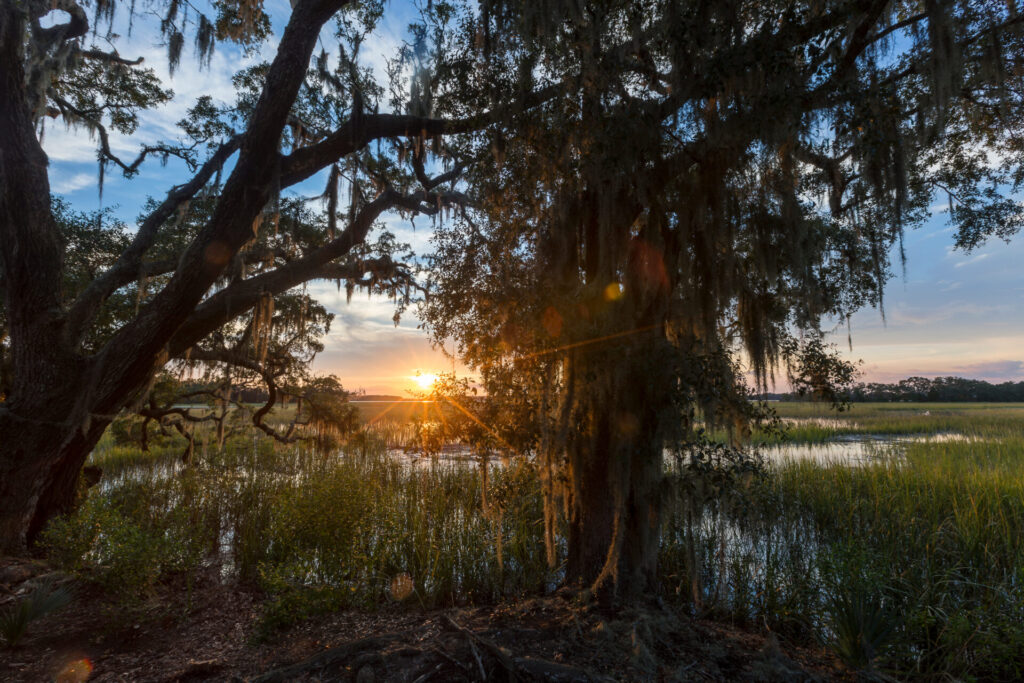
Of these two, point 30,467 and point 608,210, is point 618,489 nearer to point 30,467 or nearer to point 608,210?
point 608,210

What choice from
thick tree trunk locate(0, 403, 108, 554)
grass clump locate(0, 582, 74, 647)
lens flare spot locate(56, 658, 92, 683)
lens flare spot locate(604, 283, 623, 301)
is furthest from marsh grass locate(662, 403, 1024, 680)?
thick tree trunk locate(0, 403, 108, 554)

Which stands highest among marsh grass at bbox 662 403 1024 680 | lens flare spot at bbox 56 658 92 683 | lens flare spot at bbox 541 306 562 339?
lens flare spot at bbox 541 306 562 339

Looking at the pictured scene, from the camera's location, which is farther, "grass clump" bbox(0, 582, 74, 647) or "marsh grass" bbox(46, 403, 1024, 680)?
"grass clump" bbox(0, 582, 74, 647)

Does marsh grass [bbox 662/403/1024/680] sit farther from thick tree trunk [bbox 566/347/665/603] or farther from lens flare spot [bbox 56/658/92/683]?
lens flare spot [bbox 56/658/92/683]

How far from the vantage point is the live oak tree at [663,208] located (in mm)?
3598

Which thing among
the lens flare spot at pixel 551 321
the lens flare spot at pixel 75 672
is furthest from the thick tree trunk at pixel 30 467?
the lens flare spot at pixel 551 321

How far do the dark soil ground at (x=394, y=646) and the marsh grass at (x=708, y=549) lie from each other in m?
0.33

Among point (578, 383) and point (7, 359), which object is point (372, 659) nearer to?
point (578, 383)

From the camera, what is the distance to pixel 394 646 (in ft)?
12.3

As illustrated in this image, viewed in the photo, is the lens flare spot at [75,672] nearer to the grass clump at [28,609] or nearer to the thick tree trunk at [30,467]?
the grass clump at [28,609]

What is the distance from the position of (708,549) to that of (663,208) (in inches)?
181

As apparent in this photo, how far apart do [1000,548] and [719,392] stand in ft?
17.1

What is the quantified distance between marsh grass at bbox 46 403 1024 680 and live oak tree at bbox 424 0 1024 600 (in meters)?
0.77

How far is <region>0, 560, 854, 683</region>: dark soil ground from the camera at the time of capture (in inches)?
136
